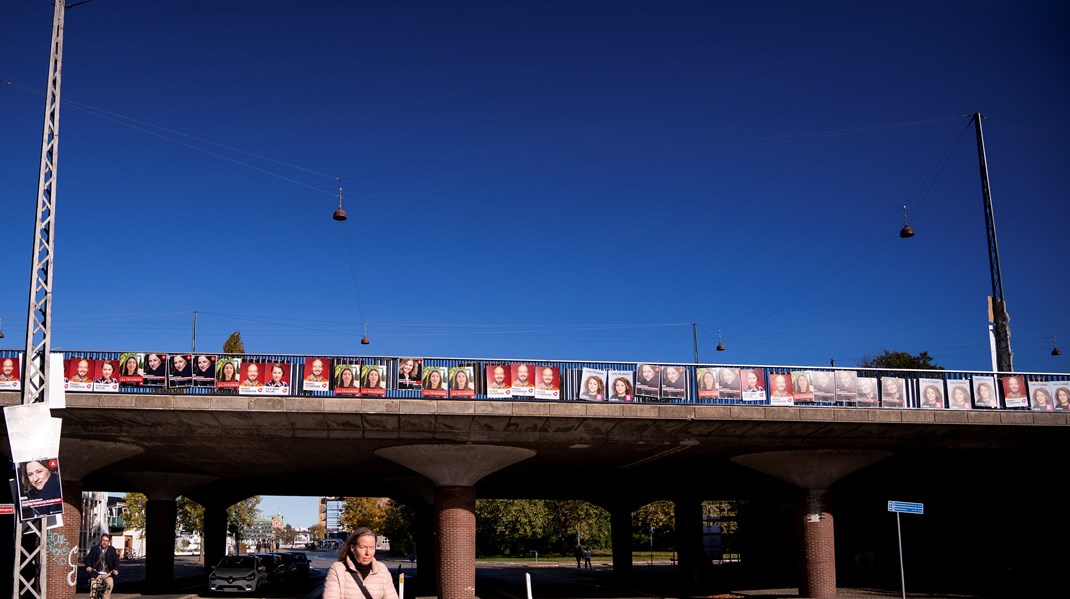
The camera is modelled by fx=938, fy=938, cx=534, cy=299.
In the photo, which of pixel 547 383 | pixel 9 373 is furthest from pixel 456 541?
pixel 9 373

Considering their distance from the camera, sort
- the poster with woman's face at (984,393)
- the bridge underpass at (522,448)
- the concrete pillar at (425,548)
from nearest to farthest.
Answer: the bridge underpass at (522,448) < the poster with woman's face at (984,393) < the concrete pillar at (425,548)

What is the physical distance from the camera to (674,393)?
28031 millimetres

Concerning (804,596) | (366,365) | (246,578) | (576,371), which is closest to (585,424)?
(576,371)

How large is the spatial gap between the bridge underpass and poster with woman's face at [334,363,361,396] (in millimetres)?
292

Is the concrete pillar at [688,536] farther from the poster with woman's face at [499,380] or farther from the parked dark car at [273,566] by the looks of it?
the poster with woman's face at [499,380]

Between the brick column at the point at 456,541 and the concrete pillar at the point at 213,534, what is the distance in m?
24.8

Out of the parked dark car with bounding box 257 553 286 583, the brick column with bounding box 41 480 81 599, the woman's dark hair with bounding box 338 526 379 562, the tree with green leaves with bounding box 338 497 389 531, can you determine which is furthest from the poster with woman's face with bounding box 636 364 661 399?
the tree with green leaves with bounding box 338 497 389 531

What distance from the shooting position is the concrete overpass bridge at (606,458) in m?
27.5

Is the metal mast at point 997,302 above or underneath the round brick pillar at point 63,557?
above

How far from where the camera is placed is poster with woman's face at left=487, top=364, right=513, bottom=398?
27391mm

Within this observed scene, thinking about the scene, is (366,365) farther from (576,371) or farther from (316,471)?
(316,471)

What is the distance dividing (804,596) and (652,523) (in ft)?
169

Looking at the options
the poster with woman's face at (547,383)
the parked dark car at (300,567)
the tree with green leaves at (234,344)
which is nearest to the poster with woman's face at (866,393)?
the poster with woman's face at (547,383)

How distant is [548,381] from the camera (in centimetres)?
2753
